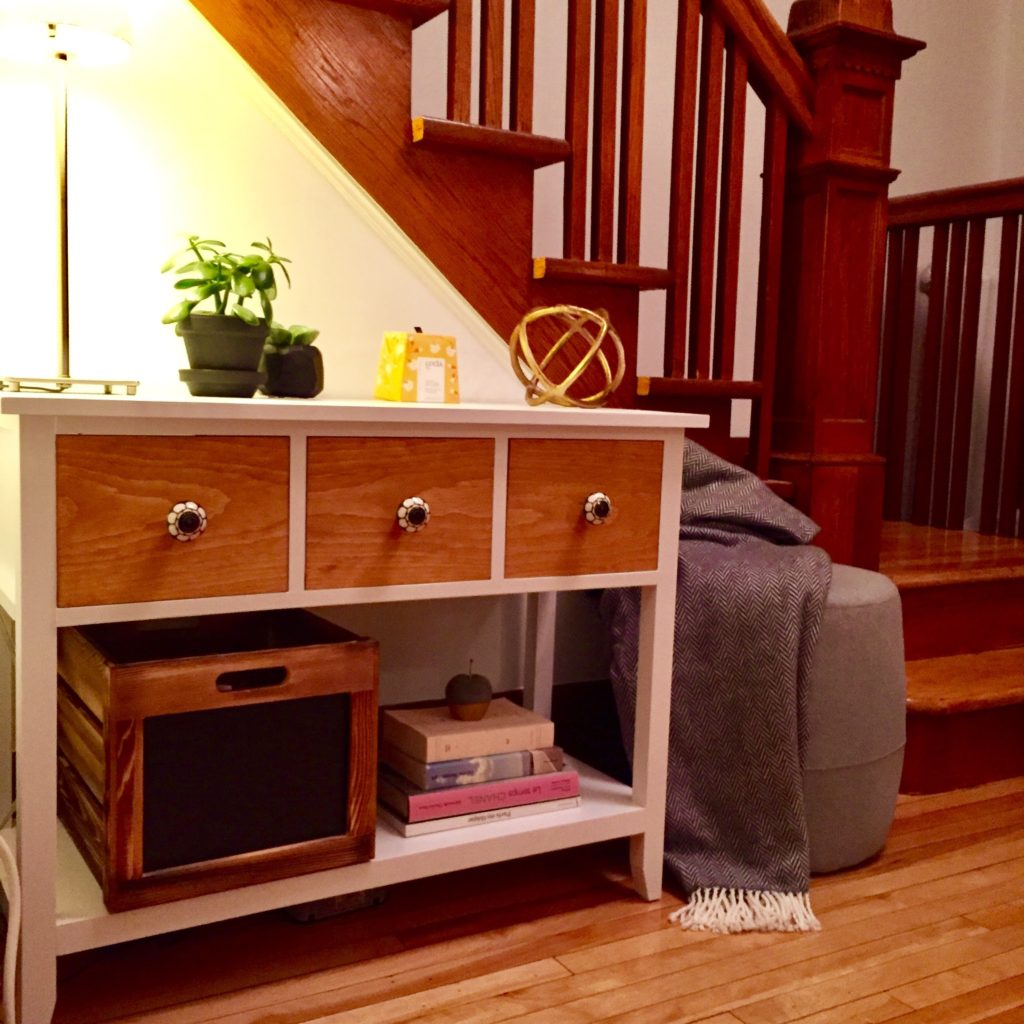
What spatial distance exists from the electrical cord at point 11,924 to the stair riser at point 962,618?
1677mm

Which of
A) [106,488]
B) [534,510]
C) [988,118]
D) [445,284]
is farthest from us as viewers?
[988,118]

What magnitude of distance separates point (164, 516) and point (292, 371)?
361mm

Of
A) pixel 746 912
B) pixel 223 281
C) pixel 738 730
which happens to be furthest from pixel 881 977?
pixel 223 281

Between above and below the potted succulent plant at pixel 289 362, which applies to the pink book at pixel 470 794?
below

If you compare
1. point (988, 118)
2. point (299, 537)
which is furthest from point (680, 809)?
point (988, 118)

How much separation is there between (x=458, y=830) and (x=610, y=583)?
385 millimetres

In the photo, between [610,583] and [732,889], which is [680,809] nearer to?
[732,889]

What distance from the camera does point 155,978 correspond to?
134 cm

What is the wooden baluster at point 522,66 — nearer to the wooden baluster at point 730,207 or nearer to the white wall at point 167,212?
the white wall at point 167,212

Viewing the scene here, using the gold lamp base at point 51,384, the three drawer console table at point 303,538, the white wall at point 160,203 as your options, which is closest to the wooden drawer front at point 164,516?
the three drawer console table at point 303,538

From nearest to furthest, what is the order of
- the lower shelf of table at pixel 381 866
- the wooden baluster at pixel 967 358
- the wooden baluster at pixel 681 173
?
the lower shelf of table at pixel 381 866 < the wooden baluster at pixel 681 173 < the wooden baluster at pixel 967 358

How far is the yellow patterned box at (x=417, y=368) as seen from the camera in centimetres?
149

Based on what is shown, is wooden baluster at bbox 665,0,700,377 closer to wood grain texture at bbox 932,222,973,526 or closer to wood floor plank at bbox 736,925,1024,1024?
wood floor plank at bbox 736,925,1024,1024

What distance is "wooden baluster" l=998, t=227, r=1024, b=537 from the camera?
119 inches
